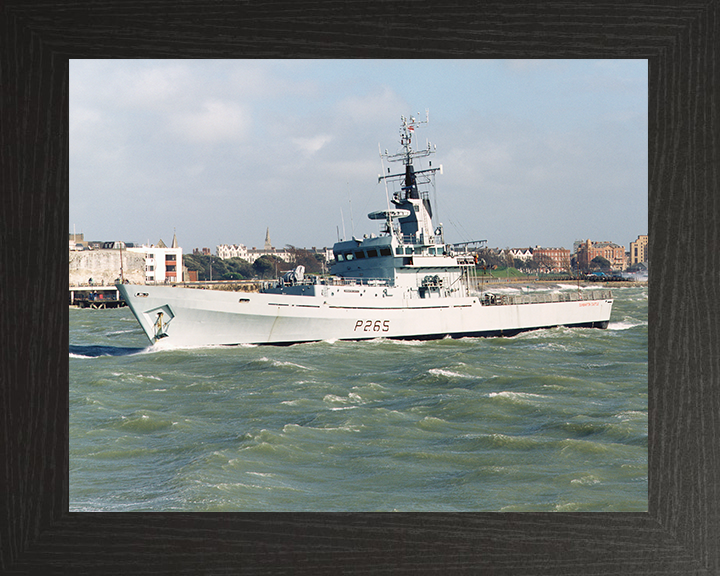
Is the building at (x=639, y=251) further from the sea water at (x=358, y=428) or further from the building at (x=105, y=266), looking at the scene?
the building at (x=105, y=266)

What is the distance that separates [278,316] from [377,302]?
2.02 meters

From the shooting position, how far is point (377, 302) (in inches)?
521

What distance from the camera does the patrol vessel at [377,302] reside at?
12070 mm

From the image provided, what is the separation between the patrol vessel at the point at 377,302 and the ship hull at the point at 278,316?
0.02 m

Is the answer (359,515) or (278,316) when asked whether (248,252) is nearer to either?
(278,316)

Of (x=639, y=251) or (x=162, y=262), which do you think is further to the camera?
(x=162, y=262)

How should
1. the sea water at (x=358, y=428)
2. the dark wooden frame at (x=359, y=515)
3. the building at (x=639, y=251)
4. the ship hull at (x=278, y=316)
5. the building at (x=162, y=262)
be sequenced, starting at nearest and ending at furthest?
the dark wooden frame at (x=359, y=515), the sea water at (x=358, y=428), the building at (x=639, y=251), the ship hull at (x=278, y=316), the building at (x=162, y=262)

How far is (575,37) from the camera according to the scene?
1487 millimetres

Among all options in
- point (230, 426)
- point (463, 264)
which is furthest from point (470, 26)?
point (463, 264)

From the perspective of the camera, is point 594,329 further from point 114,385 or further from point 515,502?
point 515,502

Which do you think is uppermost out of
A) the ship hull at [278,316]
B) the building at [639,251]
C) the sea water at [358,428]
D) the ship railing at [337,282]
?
the building at [639,251]

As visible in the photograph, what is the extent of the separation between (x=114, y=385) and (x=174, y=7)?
360 inches

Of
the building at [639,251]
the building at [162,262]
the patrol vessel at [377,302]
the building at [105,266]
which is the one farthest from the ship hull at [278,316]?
the building at [105,266]

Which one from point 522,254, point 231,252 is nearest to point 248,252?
point 231,252
